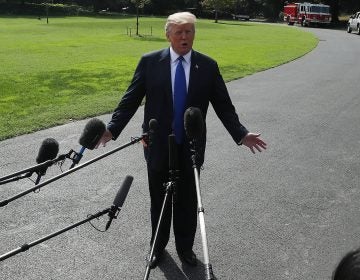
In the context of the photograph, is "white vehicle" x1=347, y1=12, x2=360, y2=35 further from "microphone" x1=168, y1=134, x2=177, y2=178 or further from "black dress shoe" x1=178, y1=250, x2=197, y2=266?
"microphone" x1=168, y1=134, x2=177, y2=178

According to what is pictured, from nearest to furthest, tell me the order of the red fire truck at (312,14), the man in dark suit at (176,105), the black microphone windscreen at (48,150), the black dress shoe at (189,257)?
the black microphone windscreen at (48,150), the man in dark suit at (176,105), the black dress shoe at (189,257), the red fire truck at (312,14)

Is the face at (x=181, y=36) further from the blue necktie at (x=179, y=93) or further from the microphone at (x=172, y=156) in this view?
the microphone at (x=172, y=156)

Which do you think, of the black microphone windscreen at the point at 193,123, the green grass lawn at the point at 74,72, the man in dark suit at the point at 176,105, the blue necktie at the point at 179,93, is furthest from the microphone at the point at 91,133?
the green grass lawn at the point at 74,72

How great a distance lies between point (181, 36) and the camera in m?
3.94

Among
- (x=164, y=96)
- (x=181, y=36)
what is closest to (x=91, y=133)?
(x=164, y=96)

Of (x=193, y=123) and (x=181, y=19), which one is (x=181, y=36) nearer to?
(x=181, y=19)

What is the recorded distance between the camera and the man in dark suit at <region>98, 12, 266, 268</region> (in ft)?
13.4

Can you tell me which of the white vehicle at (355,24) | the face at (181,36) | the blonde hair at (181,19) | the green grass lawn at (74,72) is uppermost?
the blonde hair at (181,19)

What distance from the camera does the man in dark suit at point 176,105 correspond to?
13.4ft

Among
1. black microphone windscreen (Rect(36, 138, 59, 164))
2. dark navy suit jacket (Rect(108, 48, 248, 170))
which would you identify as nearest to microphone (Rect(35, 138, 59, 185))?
black microphone windscreen (Rect(36, 138, 59, 164))

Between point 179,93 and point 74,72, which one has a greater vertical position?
point 179,93

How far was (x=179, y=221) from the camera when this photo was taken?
464cm

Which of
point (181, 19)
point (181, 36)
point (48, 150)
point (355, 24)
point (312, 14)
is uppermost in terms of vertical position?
point (181, 19)

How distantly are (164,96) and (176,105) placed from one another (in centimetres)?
13
